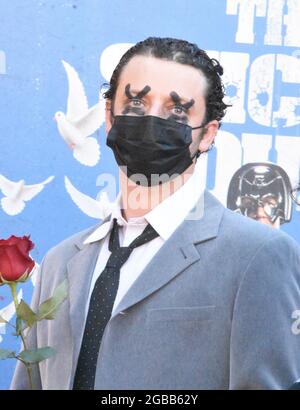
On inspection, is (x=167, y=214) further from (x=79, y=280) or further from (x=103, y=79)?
(x=103, y=79)

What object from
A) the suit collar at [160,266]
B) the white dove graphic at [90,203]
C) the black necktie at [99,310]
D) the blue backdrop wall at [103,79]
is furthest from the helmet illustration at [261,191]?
the black necktie at [99,310]

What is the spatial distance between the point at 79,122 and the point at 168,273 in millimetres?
910

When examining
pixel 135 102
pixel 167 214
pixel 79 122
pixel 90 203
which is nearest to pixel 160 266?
pixel 167 214

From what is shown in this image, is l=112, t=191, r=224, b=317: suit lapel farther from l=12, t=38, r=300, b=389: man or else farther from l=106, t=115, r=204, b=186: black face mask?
l=106, t=115, r=204, b=186: black face mask

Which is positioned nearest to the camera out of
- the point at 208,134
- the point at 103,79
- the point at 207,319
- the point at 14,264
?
the point at 14,264

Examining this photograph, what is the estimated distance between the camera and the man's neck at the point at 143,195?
1695mm

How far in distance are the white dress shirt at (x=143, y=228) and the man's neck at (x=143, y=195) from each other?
0.01 meters

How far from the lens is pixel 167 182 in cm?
171

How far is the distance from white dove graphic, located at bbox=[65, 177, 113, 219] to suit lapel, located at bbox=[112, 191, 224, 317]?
2.31 ft

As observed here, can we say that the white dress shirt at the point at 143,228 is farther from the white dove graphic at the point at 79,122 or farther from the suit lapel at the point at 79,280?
the white dove graphic at the point at 79,122

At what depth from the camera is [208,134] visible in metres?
1.79

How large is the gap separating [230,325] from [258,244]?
18 centimetres
